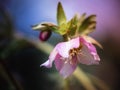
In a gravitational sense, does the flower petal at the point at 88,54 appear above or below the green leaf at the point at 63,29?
below

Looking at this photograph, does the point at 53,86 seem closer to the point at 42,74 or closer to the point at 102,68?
the point at 42,74

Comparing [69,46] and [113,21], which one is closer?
[69,46]

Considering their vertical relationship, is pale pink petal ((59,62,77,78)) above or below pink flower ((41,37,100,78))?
below

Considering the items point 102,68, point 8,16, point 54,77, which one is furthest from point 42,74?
point 102,68
